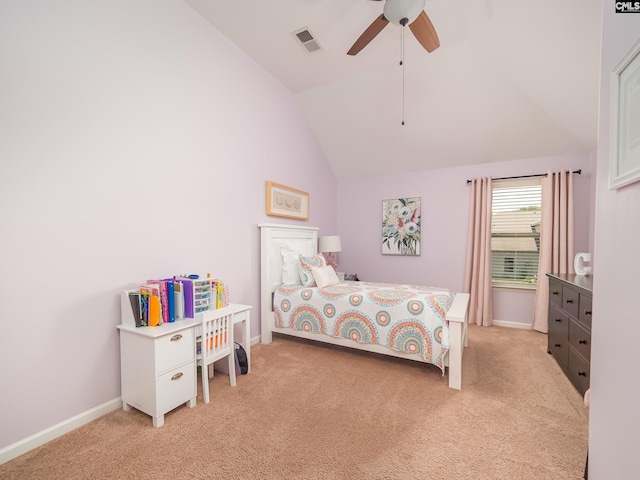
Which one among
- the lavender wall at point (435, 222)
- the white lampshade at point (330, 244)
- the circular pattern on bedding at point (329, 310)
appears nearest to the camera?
the circular pattern on bedding at point (329, 310)

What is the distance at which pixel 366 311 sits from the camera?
2643 millimetres

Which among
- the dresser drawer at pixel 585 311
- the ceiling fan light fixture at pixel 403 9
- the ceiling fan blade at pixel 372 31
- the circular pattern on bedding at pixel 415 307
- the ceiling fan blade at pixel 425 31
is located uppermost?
the ceiling fan blade at pixel 372 31

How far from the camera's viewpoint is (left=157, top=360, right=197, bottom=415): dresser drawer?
177 cm

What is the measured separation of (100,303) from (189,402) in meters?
0.90

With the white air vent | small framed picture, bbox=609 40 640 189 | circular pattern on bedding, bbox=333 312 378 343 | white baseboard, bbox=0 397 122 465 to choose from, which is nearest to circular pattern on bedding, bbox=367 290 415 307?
circular pattern on bedding, bbox=333 312 378 343

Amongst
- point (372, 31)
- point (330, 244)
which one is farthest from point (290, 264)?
point (372, 31)

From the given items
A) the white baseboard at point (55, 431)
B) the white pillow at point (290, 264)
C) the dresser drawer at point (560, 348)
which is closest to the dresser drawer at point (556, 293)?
the dresser drawer at point (560, 348)

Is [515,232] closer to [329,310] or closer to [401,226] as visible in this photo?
[401,226]

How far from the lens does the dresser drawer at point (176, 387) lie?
5.81 ft

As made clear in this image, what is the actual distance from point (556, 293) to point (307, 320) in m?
2.45

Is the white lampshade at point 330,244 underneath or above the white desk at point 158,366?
above

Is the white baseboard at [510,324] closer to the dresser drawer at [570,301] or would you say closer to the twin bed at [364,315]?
the twin bed at [364,315]

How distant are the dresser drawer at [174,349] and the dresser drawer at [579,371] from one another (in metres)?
2.74

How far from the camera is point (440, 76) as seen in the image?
3.21 metres
